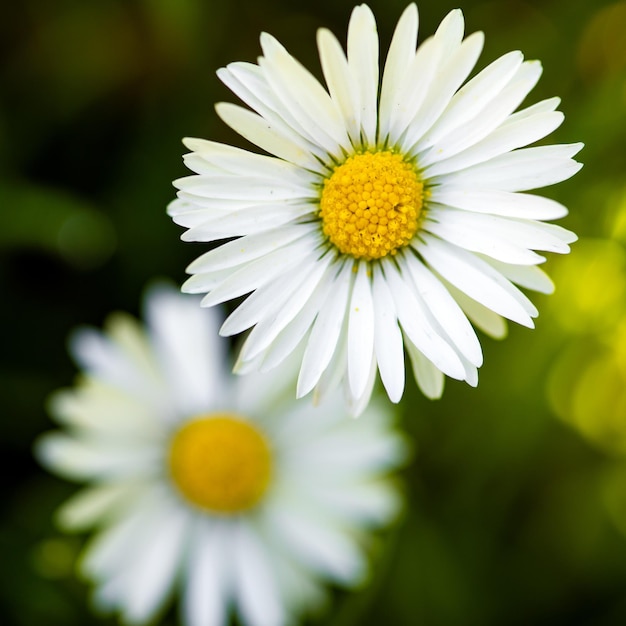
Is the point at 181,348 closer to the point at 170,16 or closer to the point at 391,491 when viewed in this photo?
the point at 391,491

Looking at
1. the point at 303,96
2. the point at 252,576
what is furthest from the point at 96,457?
the point at 303,96

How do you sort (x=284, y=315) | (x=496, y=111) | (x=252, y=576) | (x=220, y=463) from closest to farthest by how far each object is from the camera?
(x=496, y=111), (x=284, y=315), (x=220, y=463), (x=252, y=576)

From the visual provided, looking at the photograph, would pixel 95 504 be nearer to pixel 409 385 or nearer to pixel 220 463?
pixel 220 463

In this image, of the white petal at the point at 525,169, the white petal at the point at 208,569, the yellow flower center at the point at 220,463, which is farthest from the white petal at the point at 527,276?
the white petal at the point at 208,569

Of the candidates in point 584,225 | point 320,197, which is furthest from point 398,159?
point 584,225

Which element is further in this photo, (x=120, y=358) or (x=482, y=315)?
(x=120, y=358)

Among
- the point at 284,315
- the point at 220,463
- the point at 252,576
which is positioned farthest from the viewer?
the point at 252,576

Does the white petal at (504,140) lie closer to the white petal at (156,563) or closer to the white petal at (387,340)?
the white petal at (387,340)
